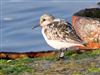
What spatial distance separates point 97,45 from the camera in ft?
36.4

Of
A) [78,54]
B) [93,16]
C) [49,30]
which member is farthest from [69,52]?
[93,16]

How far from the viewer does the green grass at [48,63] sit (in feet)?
28.6

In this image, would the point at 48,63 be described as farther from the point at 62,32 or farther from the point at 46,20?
the point at 46,20

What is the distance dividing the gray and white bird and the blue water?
451 centimetres

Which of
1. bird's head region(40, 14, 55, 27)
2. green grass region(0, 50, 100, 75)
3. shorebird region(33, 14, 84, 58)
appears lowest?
green grass region(0, 50, 100, 75)

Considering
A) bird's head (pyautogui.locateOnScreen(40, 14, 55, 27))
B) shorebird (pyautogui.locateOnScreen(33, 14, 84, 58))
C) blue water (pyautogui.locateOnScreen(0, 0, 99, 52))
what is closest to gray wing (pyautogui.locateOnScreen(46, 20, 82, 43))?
shorebird (pyautogui.locateOnScreen(33, 14, 84, 58))

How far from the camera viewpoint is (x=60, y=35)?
370 inches

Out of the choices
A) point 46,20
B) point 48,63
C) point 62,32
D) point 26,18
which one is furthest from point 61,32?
point 26,18

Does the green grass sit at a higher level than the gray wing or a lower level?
A: lower

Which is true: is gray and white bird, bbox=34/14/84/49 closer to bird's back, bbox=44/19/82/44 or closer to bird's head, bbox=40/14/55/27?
bird's back, bbox=44/19/82/44

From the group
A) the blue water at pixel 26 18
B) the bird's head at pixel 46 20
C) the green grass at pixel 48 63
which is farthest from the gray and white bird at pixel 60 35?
the blue water at pixel 26 18

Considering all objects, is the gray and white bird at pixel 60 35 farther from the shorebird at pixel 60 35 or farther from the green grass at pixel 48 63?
the green grass at pixel 48 63

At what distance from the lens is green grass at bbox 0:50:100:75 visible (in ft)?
28.6

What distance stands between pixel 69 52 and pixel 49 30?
3.68 feet
